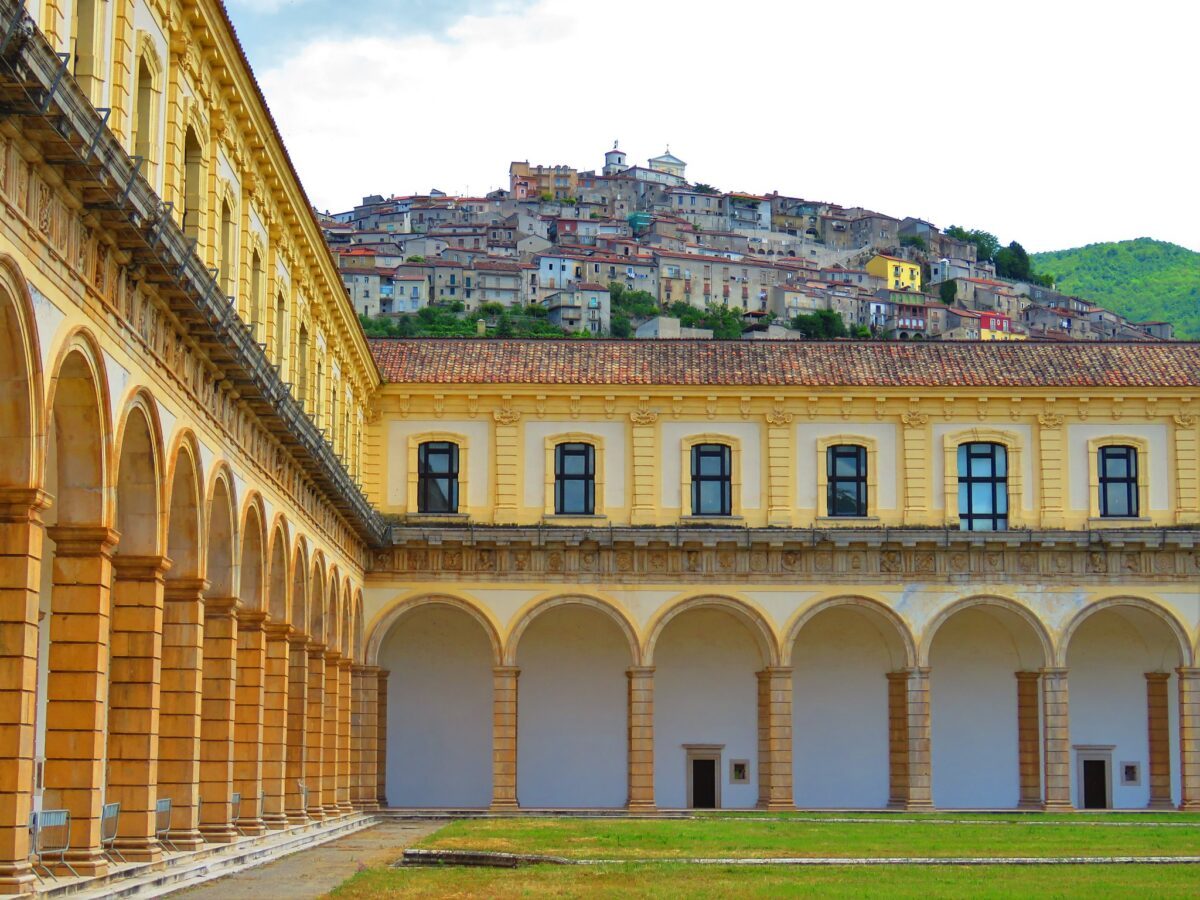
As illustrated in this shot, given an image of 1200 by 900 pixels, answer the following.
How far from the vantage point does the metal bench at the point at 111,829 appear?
872 inches

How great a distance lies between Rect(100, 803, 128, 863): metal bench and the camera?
72.6 feet

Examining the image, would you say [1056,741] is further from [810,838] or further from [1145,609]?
[810,838]

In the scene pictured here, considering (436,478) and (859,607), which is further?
(436,478)

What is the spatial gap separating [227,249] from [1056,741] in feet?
94.1

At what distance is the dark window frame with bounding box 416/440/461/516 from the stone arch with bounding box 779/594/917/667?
925 cm

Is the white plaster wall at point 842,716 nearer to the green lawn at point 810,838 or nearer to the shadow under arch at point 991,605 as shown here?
the shadow under arch at point 991,605

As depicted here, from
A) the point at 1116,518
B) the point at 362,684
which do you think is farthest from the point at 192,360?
the point at 1116,518

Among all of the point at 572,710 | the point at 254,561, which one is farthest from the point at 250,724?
the point at 572,710

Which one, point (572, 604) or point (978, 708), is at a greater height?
point (572, 604)

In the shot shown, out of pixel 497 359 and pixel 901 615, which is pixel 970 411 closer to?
pixel 901 615

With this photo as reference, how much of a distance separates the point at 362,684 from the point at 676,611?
806 cm

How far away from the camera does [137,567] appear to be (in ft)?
75.3

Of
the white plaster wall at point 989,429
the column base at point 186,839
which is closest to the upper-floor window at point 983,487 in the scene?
the white plaster wall at point 989,429

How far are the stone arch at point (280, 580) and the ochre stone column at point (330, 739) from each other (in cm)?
673
